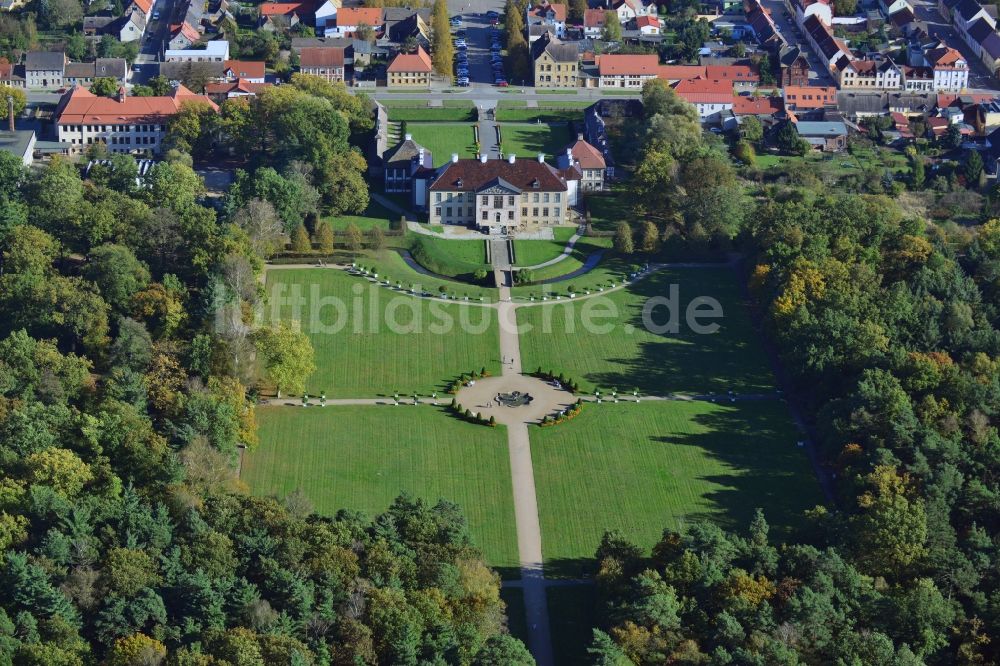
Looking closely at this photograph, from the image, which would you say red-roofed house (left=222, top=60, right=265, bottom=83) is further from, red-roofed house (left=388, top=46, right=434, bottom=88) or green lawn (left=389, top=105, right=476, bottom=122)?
green lawn (left=389, top=105, right=476, bottom=122)

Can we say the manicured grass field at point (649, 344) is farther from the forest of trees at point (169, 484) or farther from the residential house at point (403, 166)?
the residential house at point (403, 166)

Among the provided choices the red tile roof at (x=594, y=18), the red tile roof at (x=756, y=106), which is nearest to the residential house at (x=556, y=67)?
the red tile roof at (x=594, y=18)

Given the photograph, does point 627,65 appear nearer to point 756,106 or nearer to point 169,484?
point 756,106

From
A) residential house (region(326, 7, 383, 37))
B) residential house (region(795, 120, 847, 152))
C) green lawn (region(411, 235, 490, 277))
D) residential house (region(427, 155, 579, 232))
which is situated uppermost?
residential house (region(326, 7, 383, 37))

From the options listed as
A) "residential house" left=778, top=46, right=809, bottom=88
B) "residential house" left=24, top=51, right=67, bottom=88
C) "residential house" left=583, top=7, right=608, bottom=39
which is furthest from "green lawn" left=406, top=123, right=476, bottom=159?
"residential house" left=24, top=51, right=67, bottom=88

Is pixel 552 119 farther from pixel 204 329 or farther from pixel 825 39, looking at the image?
pixel 204 329

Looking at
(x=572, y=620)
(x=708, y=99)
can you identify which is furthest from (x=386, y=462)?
(x=708, y=99)
